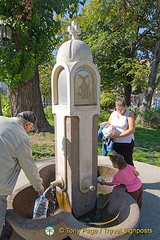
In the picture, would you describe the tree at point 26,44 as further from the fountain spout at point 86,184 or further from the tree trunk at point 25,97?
the fountain spout at point 86,184

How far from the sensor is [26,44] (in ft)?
22.2

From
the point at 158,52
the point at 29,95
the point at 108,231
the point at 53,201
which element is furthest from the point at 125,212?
the point at 158,52

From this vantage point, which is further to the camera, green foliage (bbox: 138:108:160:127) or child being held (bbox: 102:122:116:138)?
green foliage (bbox: 138:108:160:127)

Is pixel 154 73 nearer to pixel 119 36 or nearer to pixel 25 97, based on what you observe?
pixel 119 36

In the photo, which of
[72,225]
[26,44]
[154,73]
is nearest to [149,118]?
[154,73]

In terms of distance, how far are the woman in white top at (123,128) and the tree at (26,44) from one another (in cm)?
423

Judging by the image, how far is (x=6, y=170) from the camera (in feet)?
6.27

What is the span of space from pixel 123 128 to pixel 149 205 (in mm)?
1332

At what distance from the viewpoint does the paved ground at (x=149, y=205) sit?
7.83ft

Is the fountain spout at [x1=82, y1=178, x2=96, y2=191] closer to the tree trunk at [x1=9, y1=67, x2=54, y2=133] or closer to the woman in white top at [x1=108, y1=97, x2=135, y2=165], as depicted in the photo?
the woman in white top at [x1=108, y1=97, x2=135, y2=165]

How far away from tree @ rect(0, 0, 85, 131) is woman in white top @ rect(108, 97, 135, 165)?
13.9ft

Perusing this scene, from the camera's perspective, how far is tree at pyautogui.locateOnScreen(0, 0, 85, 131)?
5883 millimetres

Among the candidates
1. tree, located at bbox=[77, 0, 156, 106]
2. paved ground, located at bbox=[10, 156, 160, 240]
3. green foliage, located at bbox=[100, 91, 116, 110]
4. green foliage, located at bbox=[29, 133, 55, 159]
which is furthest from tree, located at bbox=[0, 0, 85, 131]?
green foliage, located at bbox=[100, 91, 116, 110]

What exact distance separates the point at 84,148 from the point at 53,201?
1052 millimetres
